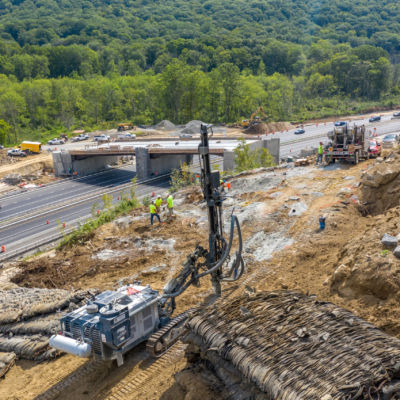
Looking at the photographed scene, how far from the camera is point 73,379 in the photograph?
14703mm

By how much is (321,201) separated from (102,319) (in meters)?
17.3

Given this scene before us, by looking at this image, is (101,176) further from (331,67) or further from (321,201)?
(331,67)

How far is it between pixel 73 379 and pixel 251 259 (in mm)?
10166

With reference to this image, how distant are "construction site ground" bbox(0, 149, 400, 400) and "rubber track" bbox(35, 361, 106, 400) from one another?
0.04 m

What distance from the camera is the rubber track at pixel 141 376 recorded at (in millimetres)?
13382

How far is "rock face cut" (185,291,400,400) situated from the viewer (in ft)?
30.3

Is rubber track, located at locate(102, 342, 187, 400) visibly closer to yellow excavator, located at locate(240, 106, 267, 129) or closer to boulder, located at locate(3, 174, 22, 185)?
boulder, located at locate(3, 174, 22, 185)

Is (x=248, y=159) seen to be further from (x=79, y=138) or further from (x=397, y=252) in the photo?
(x=79, y=138)

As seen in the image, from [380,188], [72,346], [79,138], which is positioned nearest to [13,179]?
[79,138]

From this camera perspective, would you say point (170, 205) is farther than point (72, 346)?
Yes

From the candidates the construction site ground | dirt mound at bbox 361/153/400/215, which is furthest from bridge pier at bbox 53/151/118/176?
dirt mound at bbox 361/153/400/215

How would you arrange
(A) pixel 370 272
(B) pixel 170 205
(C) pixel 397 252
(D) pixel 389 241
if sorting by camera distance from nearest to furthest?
(C) pixel 397 252 → (A) pixel 370 272 → (D) pixel 389 241 → (B) pixel 170 205

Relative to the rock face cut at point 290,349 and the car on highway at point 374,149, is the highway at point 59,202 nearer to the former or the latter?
the car on highway at point 374,149

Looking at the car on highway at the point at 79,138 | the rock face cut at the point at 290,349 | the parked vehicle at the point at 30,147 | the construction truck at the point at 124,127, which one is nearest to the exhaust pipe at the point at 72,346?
the rock face cut at the point at 290,349
